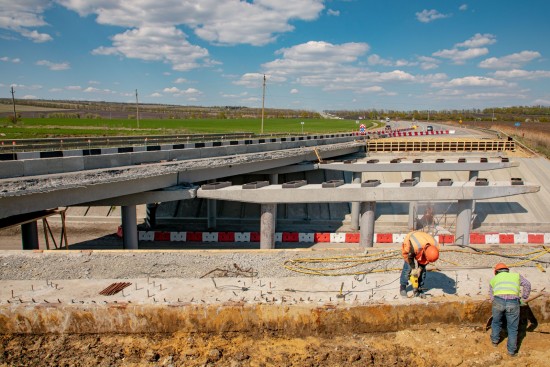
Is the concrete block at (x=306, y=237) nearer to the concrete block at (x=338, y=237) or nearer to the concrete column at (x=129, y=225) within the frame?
the concrete block at (x=338, y=237)

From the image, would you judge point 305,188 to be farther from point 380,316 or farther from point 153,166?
point 380,316

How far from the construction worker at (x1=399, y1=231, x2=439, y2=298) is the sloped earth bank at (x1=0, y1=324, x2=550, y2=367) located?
0.96 m

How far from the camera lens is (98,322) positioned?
862cm

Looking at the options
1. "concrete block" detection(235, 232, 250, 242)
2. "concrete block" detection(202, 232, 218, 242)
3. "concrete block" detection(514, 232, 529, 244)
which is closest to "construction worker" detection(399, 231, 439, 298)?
"concrete block" detection(235, 232, 250, 242)

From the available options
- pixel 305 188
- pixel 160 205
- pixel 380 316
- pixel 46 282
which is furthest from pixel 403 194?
pixel 160 205

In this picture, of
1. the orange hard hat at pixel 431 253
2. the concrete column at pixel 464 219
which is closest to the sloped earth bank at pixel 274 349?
the orange hard hat at pixel 431 253

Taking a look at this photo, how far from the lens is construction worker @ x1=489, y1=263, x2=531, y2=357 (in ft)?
25.5

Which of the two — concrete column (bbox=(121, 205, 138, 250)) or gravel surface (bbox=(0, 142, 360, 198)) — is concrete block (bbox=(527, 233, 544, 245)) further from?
concrete column (bbox=(121, 205, 138, 250))

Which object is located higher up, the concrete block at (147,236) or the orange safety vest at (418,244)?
the orange safety vest at (418,244)

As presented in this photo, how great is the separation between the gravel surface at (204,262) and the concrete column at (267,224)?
21.9 feet

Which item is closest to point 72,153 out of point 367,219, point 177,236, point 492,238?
point 177,236

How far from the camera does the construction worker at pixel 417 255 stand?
822cm

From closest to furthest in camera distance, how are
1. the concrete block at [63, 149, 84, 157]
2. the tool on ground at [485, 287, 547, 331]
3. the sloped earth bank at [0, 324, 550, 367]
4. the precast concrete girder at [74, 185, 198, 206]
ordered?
the sloped earth bank at [0, 324, 550, 367]
the tool on ground at [485, 287, 547, 331]
the precast concrete girder at [74, 185, 198, 206]
the concrete block at [63, 149, 84, 157]

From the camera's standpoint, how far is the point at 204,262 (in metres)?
11.4
